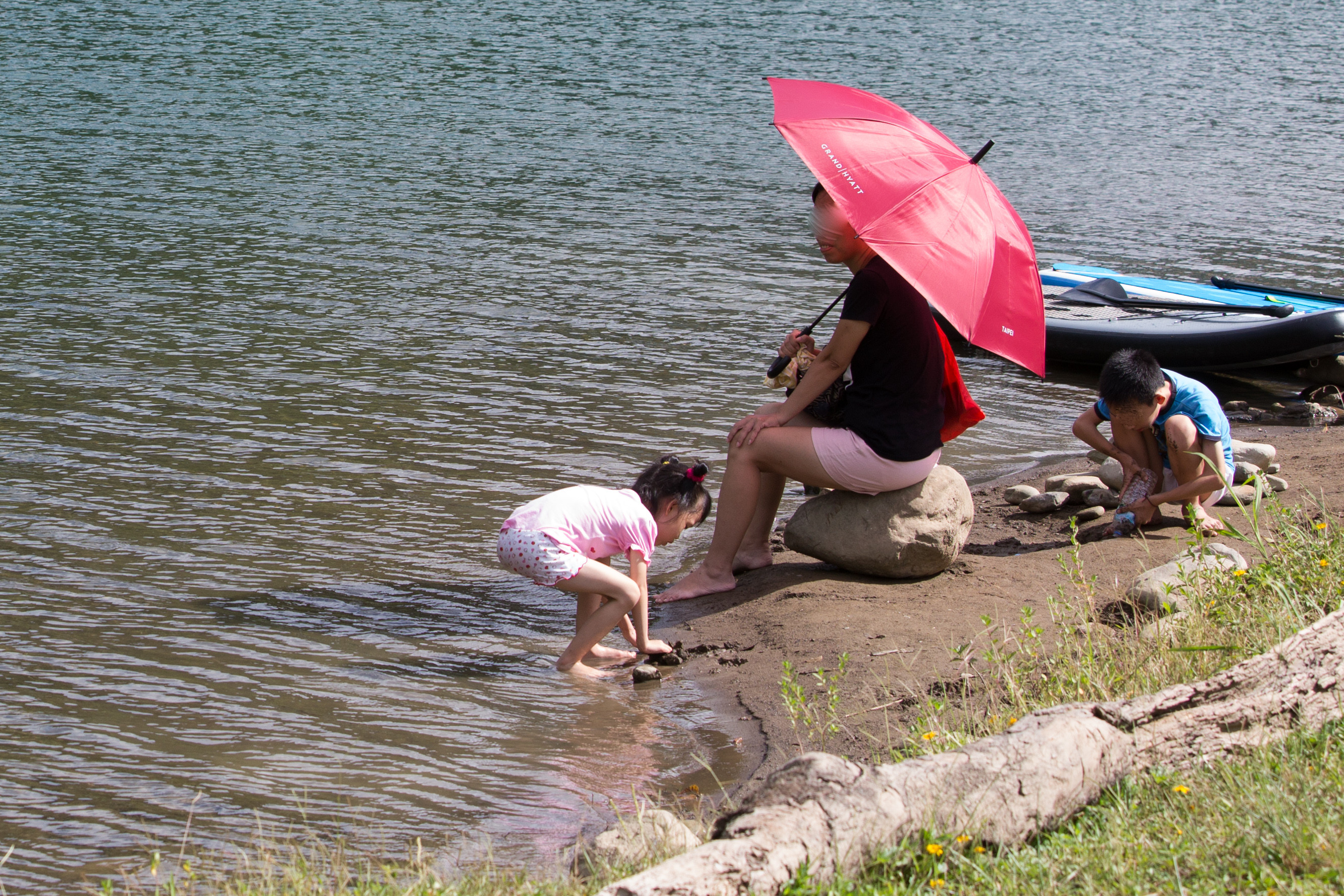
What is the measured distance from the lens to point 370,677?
204 inches

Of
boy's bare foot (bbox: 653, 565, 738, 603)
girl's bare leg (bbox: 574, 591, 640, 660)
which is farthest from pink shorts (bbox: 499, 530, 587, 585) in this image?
boy's bare foot (bbox: 653, 565, 738, 603)

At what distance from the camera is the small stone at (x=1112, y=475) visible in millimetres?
7547

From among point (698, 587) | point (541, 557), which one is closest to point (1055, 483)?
point (698, 587)

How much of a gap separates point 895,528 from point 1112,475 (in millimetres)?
2341

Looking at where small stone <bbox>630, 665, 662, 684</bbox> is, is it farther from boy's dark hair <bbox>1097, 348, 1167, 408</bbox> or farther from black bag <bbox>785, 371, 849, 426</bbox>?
boy's dark hair <bbox>1097, 348, 1167, 408</bbox>

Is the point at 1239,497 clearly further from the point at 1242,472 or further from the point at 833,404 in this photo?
the point at 833,404

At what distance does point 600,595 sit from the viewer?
5.34m

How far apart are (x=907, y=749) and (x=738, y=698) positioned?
1154mm

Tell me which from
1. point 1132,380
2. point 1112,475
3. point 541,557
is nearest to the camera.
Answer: point 541,557

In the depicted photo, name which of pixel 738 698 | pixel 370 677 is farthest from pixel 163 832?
pixel 738 698

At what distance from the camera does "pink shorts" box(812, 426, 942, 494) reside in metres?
5.80

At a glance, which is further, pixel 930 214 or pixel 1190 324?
pixel 1190 324

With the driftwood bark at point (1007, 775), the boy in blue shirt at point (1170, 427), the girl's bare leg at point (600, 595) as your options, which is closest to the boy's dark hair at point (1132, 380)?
the boy in blue shirt at point (1170, 427)

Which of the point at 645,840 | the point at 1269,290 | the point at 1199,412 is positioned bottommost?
the point at 1269,290
